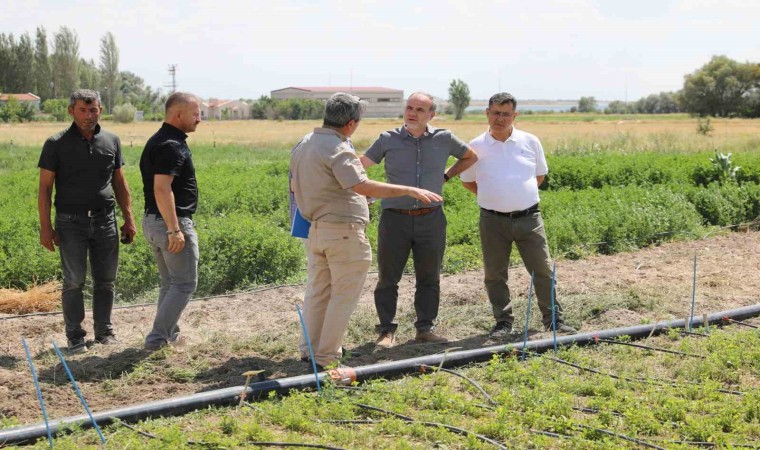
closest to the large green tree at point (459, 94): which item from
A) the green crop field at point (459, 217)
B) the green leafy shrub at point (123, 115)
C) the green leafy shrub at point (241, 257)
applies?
the green leafy shrub at point (123, 115)

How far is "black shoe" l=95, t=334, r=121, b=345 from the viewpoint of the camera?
5.96m

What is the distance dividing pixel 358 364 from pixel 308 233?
939 mm

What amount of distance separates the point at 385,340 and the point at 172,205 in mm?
1815

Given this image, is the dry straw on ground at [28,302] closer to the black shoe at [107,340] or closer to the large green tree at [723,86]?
the black shoe at [107,340]

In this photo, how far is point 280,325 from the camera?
21.6ft

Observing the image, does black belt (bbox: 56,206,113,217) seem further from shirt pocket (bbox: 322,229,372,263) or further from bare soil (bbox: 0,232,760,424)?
shirt pocket (bbox: 322,229,372,263)

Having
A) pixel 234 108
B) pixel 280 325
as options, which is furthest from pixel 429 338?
pixel 234 108

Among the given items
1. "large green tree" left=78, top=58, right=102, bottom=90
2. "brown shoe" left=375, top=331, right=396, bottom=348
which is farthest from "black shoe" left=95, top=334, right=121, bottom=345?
"large green tree" left=78, top=58, right=102, bottom=90

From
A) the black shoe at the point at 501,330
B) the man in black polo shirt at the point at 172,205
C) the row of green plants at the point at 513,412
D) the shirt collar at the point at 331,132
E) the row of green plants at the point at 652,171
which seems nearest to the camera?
the row of green plants at the point at 513,412

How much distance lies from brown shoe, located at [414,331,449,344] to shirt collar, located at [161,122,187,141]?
220 centimetres

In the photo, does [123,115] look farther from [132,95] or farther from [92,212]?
[92,212]

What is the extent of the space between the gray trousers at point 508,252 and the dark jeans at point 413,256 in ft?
1.45

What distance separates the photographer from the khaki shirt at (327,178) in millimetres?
4859

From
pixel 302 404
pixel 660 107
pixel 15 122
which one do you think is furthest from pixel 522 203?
pixel 660 107
